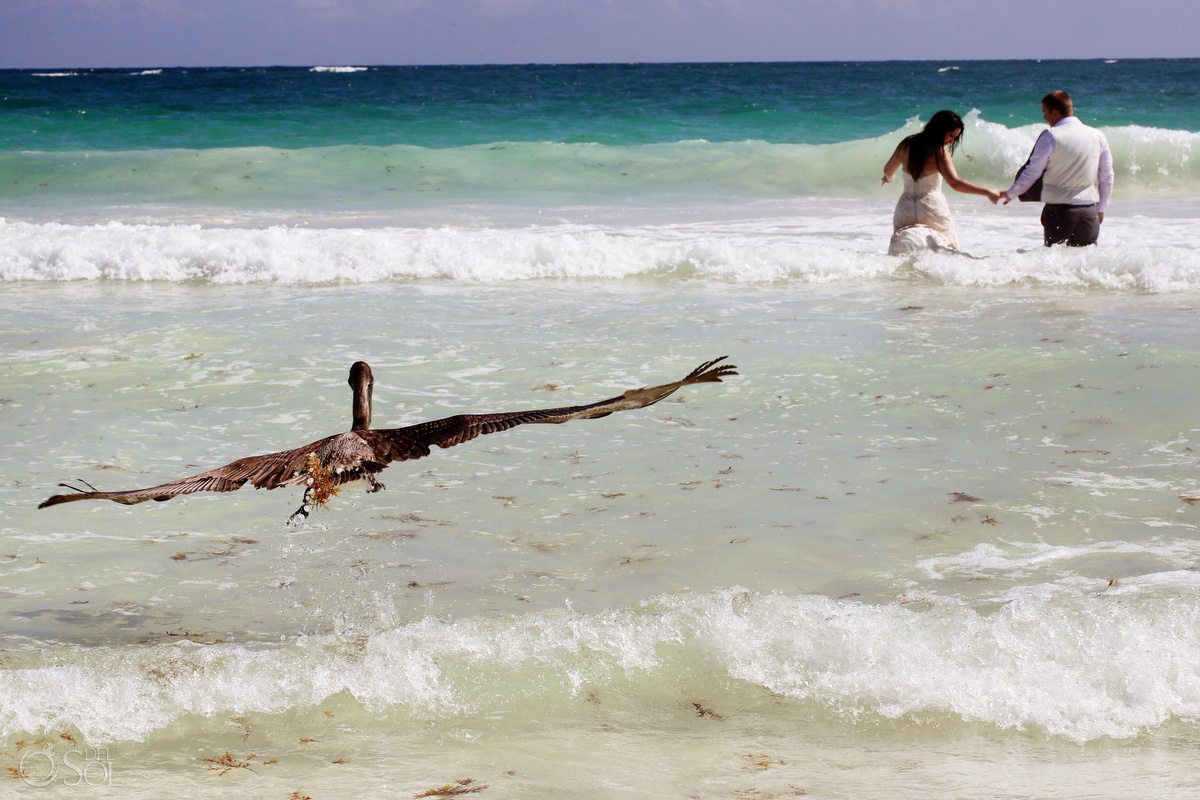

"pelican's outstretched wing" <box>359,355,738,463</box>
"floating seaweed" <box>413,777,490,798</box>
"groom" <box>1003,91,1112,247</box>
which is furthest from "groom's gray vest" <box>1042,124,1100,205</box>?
"floating seaweed" <box>413,777,490,798</box>

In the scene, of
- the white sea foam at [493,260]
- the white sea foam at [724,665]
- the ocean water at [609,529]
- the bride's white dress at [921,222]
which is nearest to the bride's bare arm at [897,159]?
the bride's white dress at [921,222]

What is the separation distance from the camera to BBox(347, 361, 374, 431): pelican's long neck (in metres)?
2.75

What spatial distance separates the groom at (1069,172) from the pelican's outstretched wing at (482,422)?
6379mm

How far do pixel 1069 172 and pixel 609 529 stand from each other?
5709mm

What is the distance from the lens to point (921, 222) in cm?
929

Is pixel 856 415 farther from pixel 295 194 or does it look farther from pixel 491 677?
pixel 295 194

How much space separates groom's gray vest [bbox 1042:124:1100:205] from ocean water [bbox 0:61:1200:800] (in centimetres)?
91

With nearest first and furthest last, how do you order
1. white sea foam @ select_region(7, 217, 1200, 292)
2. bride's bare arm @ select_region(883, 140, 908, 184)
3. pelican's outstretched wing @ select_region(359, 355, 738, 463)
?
pelican's outstretched wing @ select_region(359, 355, 738, 463), bride's bare arm @ select_region(883, 140, 908, 184), white sea foam @ select_region(7, 217, 1200, 292)

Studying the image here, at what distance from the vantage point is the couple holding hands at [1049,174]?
26.9ft

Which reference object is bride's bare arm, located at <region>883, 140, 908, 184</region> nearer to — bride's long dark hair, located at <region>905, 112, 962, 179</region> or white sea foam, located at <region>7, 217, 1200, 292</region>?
bride's long dark hair, located at <region>905, 112, 962, 179</region>

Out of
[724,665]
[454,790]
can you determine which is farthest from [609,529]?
[454,790]

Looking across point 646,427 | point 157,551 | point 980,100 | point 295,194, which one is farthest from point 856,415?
point 980,100

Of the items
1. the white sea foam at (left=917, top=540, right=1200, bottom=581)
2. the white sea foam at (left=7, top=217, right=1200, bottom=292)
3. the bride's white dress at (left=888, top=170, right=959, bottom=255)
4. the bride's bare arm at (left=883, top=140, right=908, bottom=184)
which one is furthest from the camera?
the white sea foam at (left=7, top=217, right=1200, bottom=292)

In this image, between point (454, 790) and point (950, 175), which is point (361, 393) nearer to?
point (454, 790)
